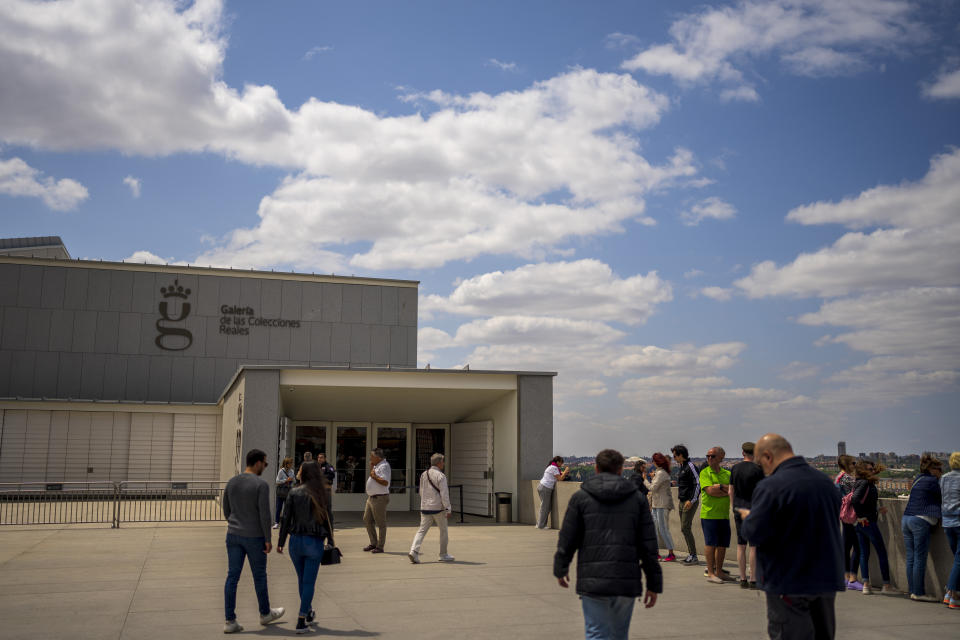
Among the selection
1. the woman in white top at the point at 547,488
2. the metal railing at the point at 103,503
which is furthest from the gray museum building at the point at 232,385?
the woman in white top at the point at 547,488

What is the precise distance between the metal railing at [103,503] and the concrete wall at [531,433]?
753 cm

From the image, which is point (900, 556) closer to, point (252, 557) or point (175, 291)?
point (252, 557)

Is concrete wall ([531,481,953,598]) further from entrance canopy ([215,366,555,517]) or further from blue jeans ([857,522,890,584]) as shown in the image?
entrance canopy ([215,366,555,517])

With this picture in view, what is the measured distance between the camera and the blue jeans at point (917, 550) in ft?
29.5

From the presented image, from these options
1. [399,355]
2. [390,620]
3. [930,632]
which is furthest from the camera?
[399,355]

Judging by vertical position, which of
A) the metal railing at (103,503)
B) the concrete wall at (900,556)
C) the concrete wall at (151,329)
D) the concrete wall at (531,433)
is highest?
the concrete wall at (151,329)

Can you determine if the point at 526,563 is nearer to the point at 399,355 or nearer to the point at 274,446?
the point at 274,446

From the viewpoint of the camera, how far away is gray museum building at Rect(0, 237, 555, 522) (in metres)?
20.0

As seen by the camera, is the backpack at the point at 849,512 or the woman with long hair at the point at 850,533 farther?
the woman with long hair at the point at 850,533

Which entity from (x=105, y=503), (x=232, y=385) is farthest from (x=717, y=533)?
(x=105, y=503)

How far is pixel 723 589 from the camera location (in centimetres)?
993

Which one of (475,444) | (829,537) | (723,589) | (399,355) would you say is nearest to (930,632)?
(723,589)

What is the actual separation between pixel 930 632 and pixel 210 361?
108 ft

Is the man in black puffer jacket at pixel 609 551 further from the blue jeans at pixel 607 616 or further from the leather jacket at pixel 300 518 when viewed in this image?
the leather jacket at pixel 300 518
